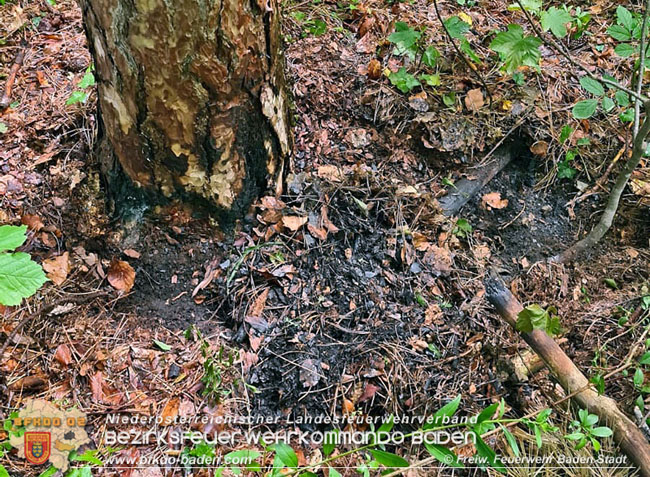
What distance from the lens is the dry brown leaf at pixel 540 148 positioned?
2715 mm

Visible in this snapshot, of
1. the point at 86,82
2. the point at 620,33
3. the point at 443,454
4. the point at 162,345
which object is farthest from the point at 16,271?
the point at 620,33

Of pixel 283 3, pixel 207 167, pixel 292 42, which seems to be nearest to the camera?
pixel 207 167

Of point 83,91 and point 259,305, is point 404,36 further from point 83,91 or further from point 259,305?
point 83,91

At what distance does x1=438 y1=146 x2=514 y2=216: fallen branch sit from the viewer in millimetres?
2527

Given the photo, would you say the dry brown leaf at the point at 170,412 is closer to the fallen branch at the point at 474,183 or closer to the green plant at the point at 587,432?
the green plant at the point at 587,432

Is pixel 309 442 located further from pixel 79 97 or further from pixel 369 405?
pixel 79 97

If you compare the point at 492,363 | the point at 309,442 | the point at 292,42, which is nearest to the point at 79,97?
the point at 292,42

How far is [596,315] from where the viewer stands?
2.38 m

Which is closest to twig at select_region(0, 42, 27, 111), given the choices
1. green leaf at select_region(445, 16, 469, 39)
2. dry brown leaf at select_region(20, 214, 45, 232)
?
dry brown leaf at select_region(20, 214, 45, 232)

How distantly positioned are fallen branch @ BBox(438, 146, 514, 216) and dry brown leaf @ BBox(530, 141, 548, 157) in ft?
0.40

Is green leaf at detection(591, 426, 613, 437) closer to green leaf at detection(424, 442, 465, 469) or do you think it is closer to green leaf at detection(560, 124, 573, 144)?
green leaf at detection(424, 442, 465, 469)

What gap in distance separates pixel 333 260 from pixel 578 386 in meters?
1.18

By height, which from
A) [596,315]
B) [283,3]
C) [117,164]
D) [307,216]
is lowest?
[596,315]

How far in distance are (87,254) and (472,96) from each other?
2210mm
